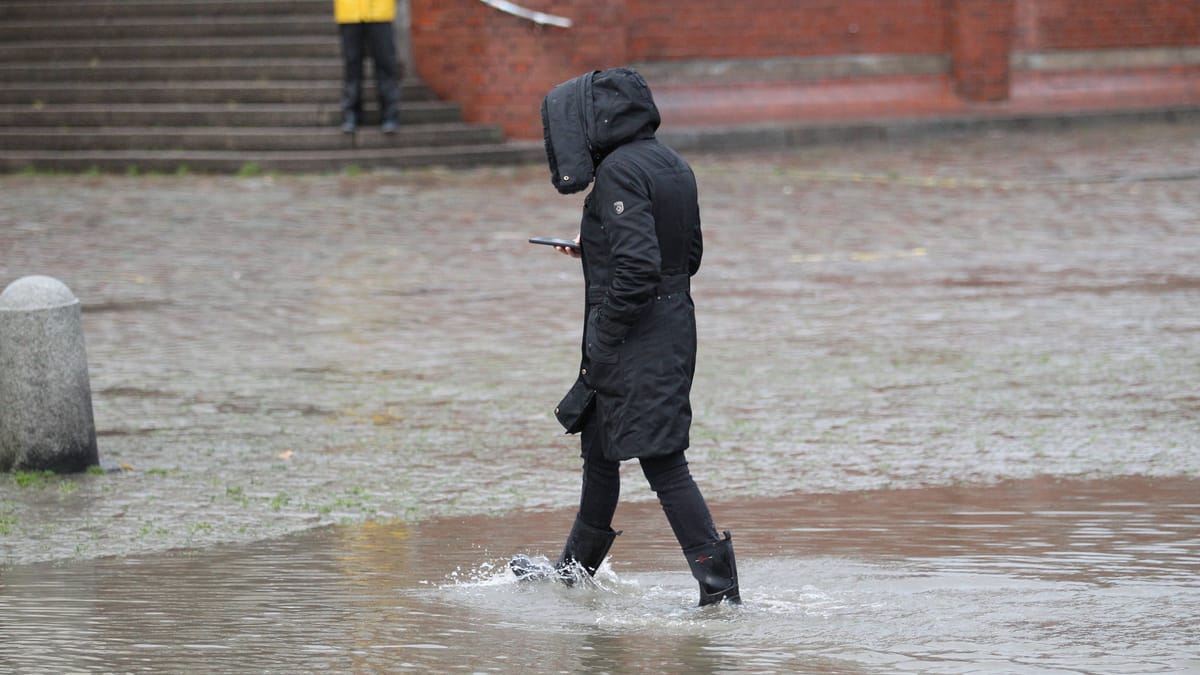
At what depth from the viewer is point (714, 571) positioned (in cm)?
506

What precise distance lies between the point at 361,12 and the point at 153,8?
164 inches

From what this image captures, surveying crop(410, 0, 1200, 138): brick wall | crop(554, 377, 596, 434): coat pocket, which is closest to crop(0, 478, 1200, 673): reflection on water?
crop(554, 377, 596, 434): coat pocket

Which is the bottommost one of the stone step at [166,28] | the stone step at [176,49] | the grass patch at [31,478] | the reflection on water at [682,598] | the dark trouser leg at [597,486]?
the grass patch at [31,478]

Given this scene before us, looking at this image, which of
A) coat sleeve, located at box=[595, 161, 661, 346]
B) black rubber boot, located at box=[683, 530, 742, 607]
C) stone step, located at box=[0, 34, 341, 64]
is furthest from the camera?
stone step, located at box=[0, 34, 341, 64]

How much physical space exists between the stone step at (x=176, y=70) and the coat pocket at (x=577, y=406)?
47.1ft

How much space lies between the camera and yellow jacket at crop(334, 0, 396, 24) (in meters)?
17.5

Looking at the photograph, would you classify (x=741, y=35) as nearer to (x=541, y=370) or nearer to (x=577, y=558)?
(x=541, y=370)

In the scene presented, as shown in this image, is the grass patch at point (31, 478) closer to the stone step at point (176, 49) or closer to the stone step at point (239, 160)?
the stone step at point (239, 160)

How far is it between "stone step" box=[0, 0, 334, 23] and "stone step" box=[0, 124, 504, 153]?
227cm

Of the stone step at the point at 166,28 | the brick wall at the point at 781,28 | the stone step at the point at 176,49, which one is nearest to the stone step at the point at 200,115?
the stone step at the point at 176,49

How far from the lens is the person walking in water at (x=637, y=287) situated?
16.1ft

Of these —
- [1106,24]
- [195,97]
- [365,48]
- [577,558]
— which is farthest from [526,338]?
[1106,24]

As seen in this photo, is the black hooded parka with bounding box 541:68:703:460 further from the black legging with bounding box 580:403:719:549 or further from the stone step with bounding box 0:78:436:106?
the stone step with bounding box 0:78:436:106

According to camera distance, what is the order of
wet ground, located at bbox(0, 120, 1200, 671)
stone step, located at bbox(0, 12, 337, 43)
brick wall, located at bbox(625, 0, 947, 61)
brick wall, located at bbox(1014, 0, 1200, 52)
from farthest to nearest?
1. brick wall, located at bbox(1014, 0, 1200, 52)
2. brick wall, located at bbox(625, 0, 947, 61)
3. stone step, located at bbox(0, 12, 337, 43)
4. wet ground, located at bbox(0, 120, 1200, 671)
